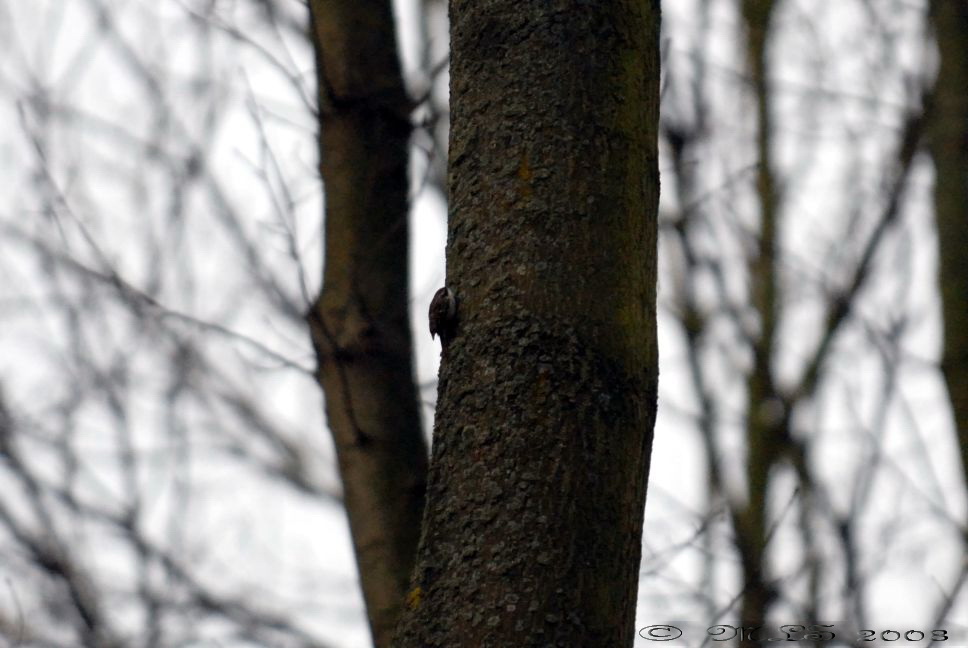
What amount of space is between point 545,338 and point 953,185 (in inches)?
108

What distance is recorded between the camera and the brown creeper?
947 millimetres

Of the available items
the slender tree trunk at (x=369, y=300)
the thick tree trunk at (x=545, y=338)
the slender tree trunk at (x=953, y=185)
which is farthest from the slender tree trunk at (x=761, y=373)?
Answer: the thick tree trunk at (x=545, y=338)

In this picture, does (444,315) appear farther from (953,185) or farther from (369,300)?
(953,185)

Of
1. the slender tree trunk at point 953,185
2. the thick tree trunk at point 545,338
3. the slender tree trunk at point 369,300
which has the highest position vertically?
the slender tree trunk at point 953,185

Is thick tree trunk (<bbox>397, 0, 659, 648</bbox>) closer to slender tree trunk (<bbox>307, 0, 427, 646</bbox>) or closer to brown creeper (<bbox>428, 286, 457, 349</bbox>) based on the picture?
brown creeper (<bbox>428, 286, 457, 349</bbox>)

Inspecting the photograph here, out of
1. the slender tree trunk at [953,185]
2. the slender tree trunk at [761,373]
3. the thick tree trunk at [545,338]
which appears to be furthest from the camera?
the slender tree trunk at [761,373]

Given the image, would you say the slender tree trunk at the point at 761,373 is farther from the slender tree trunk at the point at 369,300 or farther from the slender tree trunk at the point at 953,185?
the slender tree trunk at the point at 369,300

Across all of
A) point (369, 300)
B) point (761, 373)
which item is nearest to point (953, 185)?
point (761, 373)

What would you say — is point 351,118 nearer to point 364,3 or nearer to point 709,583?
point 364,3

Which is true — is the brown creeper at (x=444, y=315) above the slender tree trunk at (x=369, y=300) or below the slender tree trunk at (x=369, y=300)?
below

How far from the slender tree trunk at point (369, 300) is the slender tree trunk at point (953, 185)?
151 centimetres

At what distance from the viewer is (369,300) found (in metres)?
2.39

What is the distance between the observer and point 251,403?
12.5 ft

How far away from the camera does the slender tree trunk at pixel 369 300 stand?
7.50 ft
